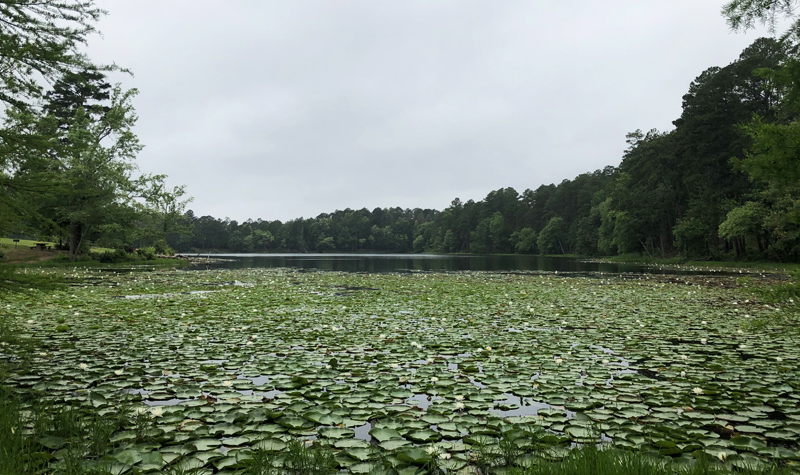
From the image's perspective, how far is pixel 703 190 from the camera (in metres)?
40.2

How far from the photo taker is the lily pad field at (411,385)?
3.41 metres

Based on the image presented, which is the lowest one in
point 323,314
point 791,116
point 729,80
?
point 323,314

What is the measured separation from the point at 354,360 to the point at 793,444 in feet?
16.2

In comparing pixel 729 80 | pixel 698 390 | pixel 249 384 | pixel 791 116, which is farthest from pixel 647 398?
pixel 729 80

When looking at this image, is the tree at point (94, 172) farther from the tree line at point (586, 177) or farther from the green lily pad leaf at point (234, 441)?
the green lily pad leaf at point (234, 441)

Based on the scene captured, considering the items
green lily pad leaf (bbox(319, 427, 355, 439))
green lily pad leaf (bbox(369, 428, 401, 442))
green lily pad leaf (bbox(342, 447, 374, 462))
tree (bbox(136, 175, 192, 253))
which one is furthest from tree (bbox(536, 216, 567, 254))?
green lily pad leaf (bbox(342, 447, 374, 462))

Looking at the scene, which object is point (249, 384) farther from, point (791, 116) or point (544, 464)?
point (791, 116)

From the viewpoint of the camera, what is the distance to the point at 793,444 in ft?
11.7

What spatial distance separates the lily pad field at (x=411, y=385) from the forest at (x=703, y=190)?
3.39 m

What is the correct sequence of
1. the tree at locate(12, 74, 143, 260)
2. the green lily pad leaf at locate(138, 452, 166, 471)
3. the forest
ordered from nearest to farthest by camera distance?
the green lily pad leaf at locate(138, 452, 166, 471)
the forest
the tree at locate(12, 74, 143, 260)

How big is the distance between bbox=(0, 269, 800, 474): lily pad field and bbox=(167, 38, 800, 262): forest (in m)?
3.39

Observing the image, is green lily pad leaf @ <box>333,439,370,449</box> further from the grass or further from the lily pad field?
the grass

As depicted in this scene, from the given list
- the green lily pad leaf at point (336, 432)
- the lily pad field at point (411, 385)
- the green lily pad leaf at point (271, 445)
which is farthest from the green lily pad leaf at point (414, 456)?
the green lily pad leaf at point (271, 445)

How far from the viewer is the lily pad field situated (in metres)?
3.41
